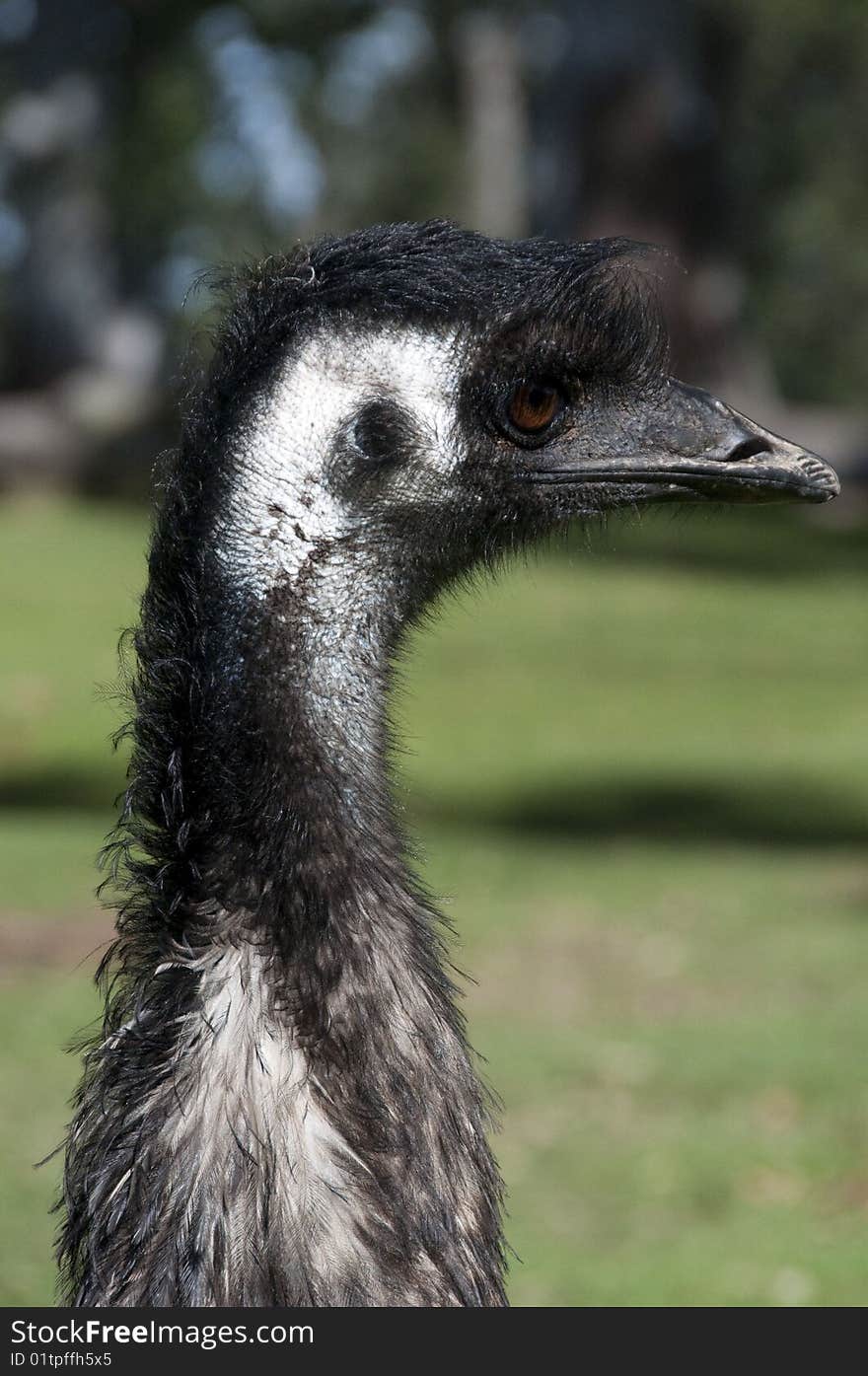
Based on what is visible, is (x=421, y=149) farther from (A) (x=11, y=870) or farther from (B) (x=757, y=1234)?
(B) (x=757, y=1234)

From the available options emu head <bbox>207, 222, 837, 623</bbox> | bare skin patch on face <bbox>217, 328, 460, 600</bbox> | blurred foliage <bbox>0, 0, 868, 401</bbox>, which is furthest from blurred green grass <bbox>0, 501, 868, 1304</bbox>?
blurred foliage <bbox>0, 0, 868, 401</bbox>

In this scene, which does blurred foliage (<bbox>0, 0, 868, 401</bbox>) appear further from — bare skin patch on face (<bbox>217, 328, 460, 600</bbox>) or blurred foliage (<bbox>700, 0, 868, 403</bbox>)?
bare skin patch on face (<bbox>217, 328, 460, 600</bbox>)

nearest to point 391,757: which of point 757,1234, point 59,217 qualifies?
point 757,1234

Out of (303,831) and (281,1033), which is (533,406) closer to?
(303,831)

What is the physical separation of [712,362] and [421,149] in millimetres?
29530

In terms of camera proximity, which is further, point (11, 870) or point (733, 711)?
point (733, 711)

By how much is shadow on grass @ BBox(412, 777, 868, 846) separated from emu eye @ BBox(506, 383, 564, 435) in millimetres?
6853

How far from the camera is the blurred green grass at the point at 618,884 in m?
5.60

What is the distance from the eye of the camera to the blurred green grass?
18.4 feet

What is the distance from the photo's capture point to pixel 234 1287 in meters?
2.67

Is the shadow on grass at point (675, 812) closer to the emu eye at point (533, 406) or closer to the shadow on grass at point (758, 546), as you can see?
the shadow on grass at point (758, 546)

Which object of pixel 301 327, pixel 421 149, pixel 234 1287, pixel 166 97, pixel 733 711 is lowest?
pixel 234 1287

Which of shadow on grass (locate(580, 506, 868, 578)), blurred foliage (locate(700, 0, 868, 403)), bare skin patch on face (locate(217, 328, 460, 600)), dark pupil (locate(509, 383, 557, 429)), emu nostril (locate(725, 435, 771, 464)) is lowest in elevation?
bare skin patch on face (locate(217, 328, 460, 600))

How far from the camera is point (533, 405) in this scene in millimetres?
3025
